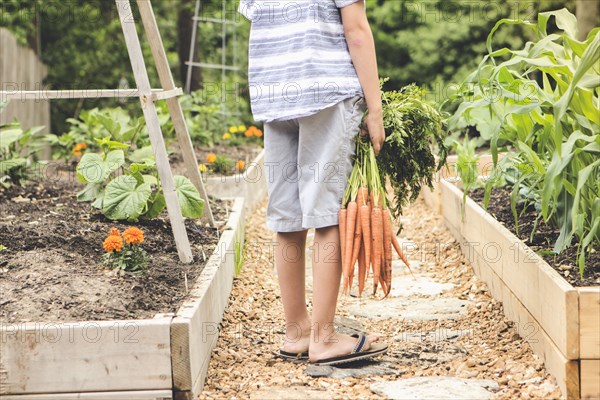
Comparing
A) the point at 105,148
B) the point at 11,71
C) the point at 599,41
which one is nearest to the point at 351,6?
the point at 599,41

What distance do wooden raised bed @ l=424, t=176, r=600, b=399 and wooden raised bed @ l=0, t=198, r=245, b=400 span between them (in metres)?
1.23

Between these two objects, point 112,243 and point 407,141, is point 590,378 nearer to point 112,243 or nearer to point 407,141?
point 407,141

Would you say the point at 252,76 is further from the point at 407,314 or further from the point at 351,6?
the point at 407,314

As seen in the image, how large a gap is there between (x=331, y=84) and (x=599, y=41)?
914 mm

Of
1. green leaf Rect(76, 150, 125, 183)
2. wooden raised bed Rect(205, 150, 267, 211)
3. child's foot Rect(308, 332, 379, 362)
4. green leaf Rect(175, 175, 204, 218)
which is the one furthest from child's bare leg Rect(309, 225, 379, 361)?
wooden raised bed Rect(205, 150, 267, 211)

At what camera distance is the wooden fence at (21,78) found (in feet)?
25.9

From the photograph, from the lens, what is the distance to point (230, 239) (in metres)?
4.18

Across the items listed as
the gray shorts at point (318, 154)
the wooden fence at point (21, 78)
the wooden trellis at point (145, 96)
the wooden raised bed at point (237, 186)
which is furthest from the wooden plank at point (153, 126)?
the wooden fence at point (21, 78)

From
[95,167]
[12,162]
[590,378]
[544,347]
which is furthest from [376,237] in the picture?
[12,162]

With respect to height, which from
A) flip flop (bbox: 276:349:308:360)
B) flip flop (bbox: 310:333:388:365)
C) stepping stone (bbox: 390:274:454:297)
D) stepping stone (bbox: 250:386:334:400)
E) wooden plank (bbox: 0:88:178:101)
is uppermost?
wooden plank (bbox: 0:88:178:101)

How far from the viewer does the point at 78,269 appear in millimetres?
3295

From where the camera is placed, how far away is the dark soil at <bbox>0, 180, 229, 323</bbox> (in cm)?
295

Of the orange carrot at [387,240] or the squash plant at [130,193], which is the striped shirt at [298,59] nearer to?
the orange carrot at [387,240]

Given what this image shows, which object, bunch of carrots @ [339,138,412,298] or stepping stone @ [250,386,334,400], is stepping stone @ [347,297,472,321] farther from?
stepping stone @ [250,386,334,400]
